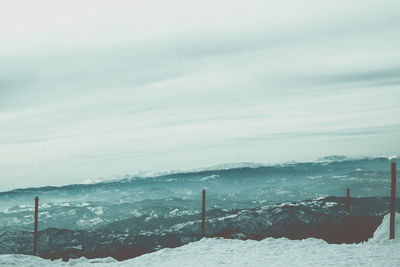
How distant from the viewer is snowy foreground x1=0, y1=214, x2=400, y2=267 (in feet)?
53.1

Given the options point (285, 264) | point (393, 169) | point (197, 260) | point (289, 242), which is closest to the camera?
point (285, 264)

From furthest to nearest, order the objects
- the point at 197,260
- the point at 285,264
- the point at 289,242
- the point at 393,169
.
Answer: the point at 289,242, the point at 393,169, the point at 197,260, the point at 285,264

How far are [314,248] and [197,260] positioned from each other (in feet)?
18.2

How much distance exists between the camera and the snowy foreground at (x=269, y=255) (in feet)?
53.1

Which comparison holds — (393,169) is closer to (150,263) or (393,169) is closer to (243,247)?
(243,247)

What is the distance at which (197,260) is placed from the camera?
18203mm

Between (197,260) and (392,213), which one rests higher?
(392,213)

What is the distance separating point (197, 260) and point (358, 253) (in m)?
6.89

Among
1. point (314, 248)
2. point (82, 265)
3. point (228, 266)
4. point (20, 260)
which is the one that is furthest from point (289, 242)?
point (20, 260)

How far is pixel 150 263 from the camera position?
18.7m

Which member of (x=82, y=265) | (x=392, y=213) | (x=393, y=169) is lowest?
(x=82, y=265)

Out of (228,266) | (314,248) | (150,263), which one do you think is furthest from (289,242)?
(150,263)

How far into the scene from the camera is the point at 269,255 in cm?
1822

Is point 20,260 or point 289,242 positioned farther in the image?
point 289,242
